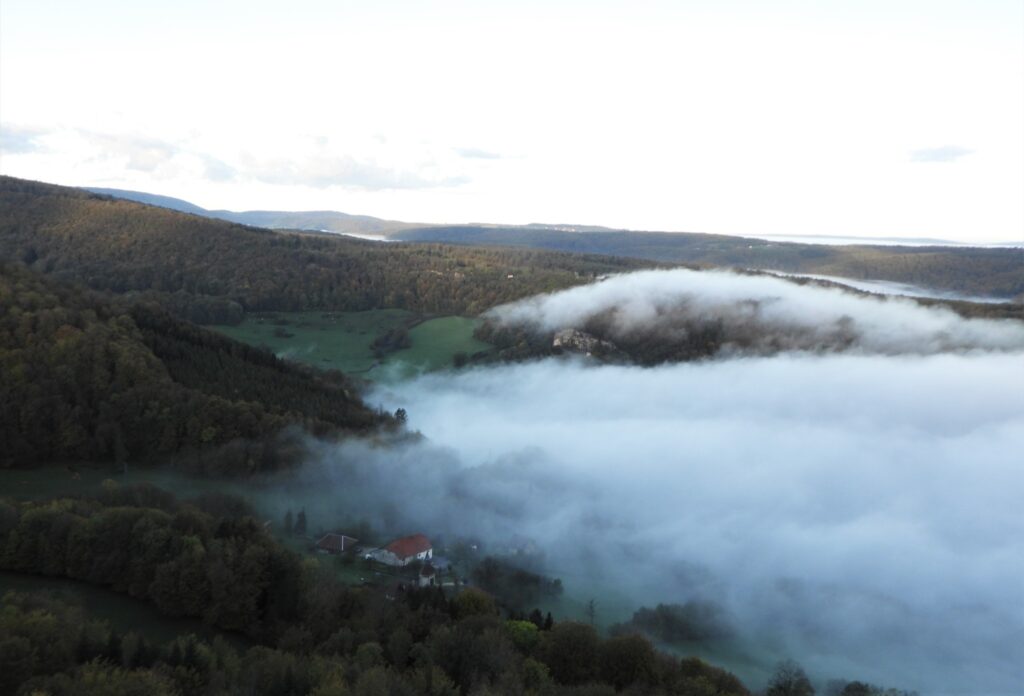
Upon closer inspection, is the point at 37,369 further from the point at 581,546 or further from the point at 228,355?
the point at 581,546

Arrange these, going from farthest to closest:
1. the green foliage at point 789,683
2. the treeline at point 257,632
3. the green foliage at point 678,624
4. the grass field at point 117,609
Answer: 1. the green foliage at point 678,624
2. the green foliage at point 789,683
3. the grass field at point 117,609
4. the treeline at point 257,632

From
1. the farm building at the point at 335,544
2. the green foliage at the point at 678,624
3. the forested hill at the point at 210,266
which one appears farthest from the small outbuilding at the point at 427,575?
the forested hill at the point at 210,266

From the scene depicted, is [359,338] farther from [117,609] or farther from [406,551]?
[117,609]

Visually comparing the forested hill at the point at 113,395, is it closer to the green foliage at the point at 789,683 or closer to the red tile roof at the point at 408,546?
the red tile roof at the point at 408,546

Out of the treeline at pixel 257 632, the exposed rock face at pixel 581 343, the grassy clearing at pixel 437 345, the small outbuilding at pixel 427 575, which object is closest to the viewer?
the treeline at pixel 257 632

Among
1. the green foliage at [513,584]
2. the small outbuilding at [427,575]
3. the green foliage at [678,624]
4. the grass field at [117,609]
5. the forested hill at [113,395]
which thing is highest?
the forested hill at [113,395]

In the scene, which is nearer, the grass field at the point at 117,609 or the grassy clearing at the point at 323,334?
the grass field at the point at 117,609

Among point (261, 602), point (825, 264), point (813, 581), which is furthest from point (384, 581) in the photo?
point (825, 264)
